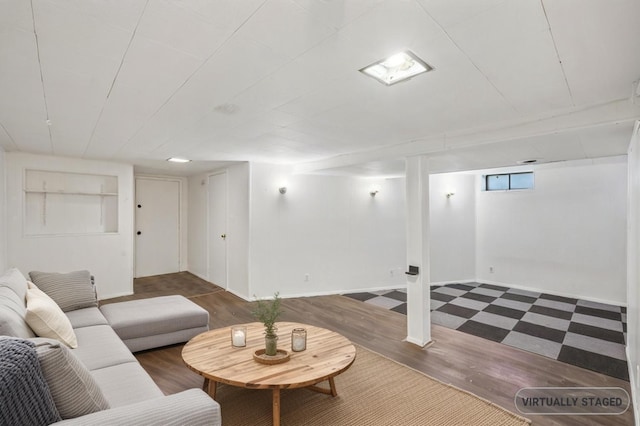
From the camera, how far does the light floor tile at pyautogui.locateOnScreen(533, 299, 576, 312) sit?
486 cm

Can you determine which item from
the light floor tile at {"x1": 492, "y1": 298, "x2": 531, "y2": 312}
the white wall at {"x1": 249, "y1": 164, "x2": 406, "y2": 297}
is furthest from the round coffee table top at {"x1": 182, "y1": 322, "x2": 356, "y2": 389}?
the light floor tile at {"x1": 492, "y1": 298, "x2": 531, "y2": 312}

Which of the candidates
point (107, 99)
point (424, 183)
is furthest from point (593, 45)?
point (107, 99)

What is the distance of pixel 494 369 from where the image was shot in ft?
9.81

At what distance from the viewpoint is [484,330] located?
3.98 metres

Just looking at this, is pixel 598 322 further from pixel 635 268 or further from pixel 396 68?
pixel 396 68

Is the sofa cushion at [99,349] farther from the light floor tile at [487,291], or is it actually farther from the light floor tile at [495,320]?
the light floor tile at [487,291]

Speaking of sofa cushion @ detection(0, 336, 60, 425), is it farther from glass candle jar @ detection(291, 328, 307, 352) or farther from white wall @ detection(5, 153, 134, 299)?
white wall @ detection(5, 153, 134, 299)

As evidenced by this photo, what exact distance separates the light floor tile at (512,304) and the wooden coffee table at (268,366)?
11.8 feet

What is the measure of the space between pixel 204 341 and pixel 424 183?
2.74m

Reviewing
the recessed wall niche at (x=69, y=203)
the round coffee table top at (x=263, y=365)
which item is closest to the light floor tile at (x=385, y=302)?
the round coffee table top at (x=263, y=365)

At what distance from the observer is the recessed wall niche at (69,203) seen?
15.9 ft

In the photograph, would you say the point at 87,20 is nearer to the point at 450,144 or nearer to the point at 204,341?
the point at 204,341

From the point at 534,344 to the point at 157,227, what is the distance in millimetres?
7287

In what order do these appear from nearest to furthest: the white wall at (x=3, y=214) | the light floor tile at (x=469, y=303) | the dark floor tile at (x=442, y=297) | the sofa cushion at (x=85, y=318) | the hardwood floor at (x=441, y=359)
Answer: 1. the hardwood floor at (x=441, y=359)
2. the sofa cushion at (x=85, y=318)
3. the white wall at (x=3, y=214)
4. the light floor tile at (x=469, y=303)
5. the dark floor tile at (x=442, y=297)
